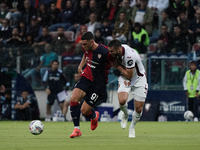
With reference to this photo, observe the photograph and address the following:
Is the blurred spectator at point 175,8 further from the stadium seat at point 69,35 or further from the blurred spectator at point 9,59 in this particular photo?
the blurred spectator at point 9,59

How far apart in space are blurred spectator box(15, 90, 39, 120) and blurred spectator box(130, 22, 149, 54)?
438 cm

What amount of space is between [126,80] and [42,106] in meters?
8.94

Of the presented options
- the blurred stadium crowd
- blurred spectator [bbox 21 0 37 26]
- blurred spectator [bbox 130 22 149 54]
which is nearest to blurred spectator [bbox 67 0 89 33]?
the blurred stadium crowd

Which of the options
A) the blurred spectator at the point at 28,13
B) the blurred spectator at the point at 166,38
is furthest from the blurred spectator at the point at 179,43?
the blurred spectator at the point at 28,13

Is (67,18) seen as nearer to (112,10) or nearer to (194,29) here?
(112,10)

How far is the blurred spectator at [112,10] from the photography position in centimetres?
1892

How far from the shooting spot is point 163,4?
727 inches

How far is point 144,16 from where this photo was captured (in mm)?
17969

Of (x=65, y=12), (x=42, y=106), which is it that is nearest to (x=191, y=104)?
(x=42, y=106)

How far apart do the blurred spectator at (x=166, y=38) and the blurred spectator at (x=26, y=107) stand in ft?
17.6

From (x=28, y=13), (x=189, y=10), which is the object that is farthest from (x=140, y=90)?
(x=28, y=13)

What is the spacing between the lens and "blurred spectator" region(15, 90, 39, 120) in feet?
55.7

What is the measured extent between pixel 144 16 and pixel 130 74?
946 centimetres

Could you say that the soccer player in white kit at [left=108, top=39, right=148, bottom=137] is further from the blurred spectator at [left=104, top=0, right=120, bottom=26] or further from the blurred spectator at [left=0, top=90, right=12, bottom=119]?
the blurred spectator at [left=104, top=0, right=120, bottom=26]
